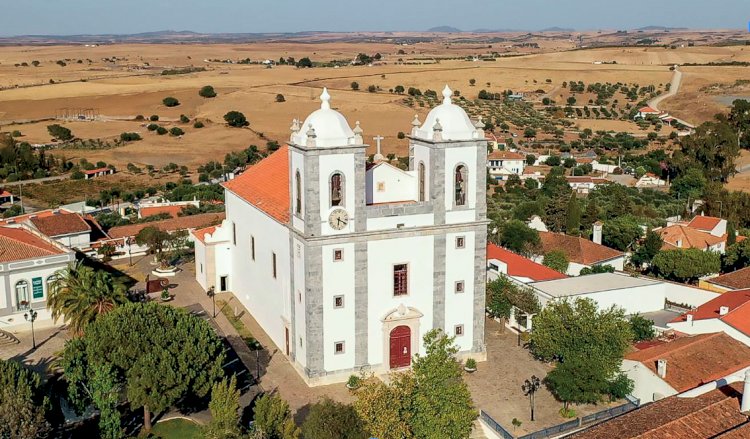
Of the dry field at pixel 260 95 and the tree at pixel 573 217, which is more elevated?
the dry field at pixel 260 95

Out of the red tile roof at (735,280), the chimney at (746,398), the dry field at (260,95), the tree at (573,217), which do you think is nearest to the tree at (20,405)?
the chimney at (746,398)

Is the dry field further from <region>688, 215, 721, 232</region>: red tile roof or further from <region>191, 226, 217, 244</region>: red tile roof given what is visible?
<region>191, 226, 217, 244</region>: red tile roof

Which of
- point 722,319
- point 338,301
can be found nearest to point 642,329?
point 722,319

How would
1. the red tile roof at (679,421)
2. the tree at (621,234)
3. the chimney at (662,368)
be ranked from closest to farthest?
the red tile roof at (679,421)
the chimney at (662,368)
the tree at (621,234)

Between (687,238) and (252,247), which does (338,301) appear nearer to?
(252,247)

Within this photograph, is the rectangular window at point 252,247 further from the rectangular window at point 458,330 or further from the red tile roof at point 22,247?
the rectangular window at point 458,330
